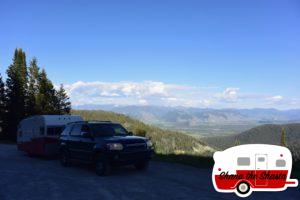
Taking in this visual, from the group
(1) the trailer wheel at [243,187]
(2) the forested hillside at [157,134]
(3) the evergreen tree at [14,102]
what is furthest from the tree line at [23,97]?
(2) the forested hillside at [157,134]

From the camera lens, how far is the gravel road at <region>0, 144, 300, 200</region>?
35.7 ft

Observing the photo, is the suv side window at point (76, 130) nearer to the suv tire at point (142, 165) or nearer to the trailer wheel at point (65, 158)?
the trailer wheel at point (65, 158)

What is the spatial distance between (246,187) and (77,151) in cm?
952

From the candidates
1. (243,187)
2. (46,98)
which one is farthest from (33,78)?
(243,187)

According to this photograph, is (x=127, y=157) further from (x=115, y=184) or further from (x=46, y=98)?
(x=46, y=98)

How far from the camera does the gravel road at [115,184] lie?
35.7 ft

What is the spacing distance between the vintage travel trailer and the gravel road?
3726 mm

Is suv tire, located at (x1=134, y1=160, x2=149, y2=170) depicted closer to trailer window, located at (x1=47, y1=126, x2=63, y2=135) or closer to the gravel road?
the gravel road

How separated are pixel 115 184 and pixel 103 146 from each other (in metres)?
2.25

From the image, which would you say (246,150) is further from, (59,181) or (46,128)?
(46,128)

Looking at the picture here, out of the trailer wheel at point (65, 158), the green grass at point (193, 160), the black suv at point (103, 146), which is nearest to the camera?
the black suv at point (103, 146)

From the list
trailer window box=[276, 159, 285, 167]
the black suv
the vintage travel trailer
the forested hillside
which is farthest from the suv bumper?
the forested hillside

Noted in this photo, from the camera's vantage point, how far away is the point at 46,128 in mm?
21250

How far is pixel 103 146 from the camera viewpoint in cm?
1474
